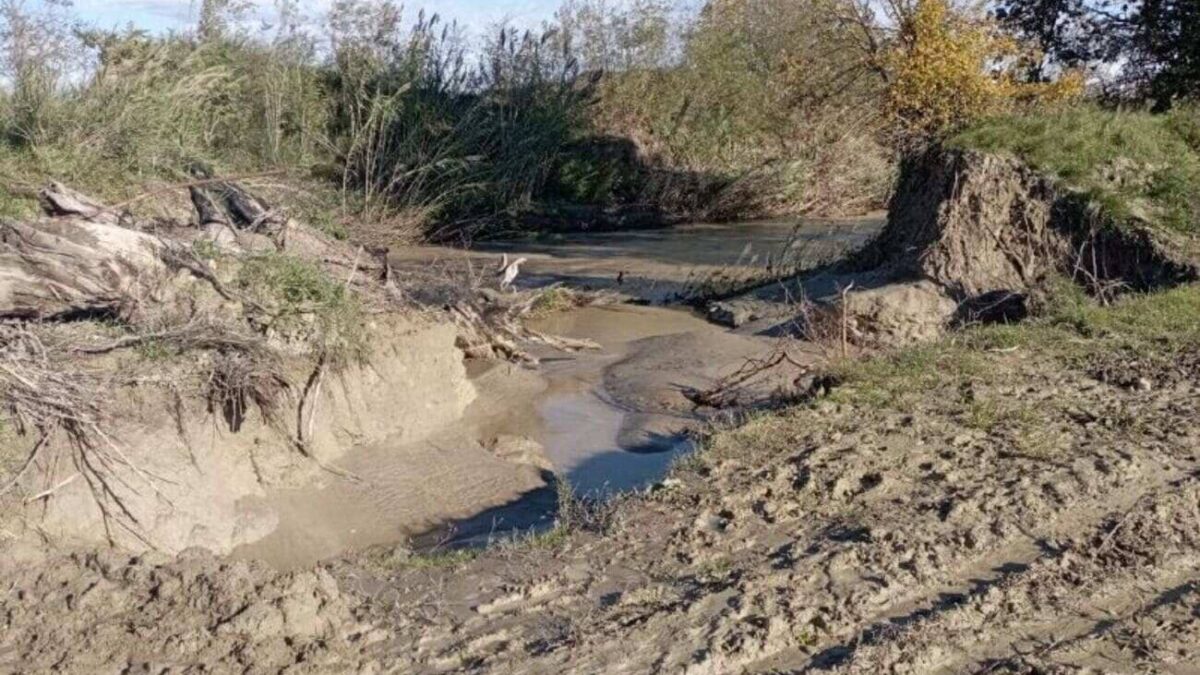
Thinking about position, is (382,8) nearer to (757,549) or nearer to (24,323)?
(24,323)

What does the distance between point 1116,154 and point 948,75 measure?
611 cm

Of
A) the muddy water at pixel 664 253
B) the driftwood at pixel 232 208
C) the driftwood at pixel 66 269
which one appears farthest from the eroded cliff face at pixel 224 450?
the muddy water at pixel 664 253

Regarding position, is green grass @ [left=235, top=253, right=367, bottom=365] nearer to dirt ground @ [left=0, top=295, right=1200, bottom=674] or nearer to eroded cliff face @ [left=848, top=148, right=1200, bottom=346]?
dirt ground @ [left=0, top=295, right=1200, bottom=674]

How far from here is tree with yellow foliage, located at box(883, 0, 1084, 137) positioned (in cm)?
1631

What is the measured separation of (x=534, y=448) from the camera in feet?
26.4

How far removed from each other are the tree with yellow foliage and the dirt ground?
10.8m

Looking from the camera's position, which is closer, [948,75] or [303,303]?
[303,303]

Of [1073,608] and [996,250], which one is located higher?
[996,250]

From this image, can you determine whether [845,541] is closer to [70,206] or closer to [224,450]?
[224,450]

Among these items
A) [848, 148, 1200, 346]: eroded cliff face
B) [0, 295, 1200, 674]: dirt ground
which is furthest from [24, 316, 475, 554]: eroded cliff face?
[848, 148, 1200, 346]: eroded cliff face

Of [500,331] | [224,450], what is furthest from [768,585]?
[500,331]

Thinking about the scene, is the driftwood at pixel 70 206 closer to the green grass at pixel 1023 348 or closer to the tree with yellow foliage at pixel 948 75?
the green grass at pixel 1023 348

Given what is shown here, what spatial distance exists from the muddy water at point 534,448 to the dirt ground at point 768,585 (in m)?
0.64

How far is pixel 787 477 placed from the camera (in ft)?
19.5
